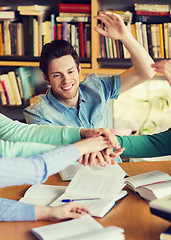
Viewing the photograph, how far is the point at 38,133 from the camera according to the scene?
5.54ft

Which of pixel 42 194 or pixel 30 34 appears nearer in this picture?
pixel 42 194

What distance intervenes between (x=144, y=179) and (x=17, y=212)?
0.56 meters

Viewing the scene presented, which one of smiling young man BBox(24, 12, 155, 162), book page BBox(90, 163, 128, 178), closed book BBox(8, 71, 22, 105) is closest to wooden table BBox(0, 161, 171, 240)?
book page BBox(90, 163, 128, 178)

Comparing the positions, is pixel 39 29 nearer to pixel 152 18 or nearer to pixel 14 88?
pixel 14 88

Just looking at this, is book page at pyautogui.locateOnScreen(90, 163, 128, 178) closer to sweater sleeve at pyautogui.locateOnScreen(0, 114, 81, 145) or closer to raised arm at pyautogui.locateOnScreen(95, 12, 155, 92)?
sweater sleeve at pyautogui.locateOnScreen(0, 114, 81, 145)

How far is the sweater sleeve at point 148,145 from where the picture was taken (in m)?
1.81

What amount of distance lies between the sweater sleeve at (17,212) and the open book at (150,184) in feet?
1.45

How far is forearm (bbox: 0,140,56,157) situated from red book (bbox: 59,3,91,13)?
1.84 metres

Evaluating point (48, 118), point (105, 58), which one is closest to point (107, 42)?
point (105, 58)

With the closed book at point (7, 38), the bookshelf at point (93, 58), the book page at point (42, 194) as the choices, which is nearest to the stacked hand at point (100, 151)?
the book page at point (42, 194)

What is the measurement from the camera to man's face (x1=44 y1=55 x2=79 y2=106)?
222 cm

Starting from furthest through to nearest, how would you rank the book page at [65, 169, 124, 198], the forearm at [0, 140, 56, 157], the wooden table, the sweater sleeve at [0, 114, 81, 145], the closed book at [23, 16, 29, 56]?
the closed book at [23, 16, 29, 56]
the sweater sleeve at [0, 114, 81, 145]
the book page at [65, 169, 124, 198]
the forearm at [0, 140, 56, 157]
the wooden table

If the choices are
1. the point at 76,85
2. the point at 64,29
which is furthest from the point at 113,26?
the point at 64,29

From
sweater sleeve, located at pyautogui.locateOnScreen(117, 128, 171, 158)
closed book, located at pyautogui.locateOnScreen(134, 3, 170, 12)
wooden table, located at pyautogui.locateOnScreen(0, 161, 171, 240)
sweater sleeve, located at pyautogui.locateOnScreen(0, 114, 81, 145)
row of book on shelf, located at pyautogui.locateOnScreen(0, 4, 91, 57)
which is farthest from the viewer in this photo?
row of book on shelf, located at pyautogui.locateOnScreen(0, 4, 91, 57)
